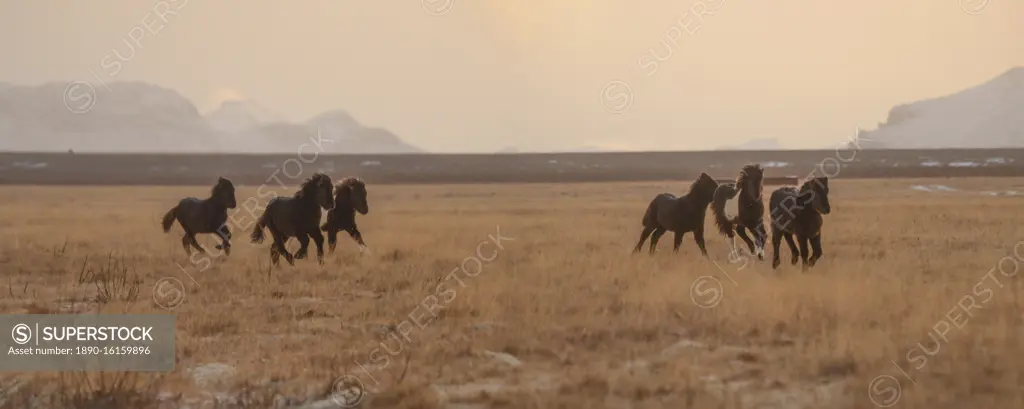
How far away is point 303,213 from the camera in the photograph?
1104 centimetres

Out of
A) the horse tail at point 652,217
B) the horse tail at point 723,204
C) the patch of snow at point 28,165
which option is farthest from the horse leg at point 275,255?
the patch of snow at point 28,165

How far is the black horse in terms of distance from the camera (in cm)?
1165

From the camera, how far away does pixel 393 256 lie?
40.1ft

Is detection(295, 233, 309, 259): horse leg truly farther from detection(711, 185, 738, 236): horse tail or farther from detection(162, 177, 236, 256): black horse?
detection(711, 185, 738, 236): horse tail

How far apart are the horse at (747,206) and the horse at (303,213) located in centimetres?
567

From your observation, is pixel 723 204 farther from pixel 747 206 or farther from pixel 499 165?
pixel 499 165

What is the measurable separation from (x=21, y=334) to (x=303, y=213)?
184 inches

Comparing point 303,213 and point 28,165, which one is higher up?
point 303,213

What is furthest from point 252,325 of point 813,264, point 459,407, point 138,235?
point 138,235

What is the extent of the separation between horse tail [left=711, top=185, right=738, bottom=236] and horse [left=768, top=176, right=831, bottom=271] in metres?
0.86

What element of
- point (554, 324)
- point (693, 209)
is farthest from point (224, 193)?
point (693, 209)

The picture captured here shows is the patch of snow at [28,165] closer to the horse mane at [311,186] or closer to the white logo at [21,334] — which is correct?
the horse mane at [311,186]

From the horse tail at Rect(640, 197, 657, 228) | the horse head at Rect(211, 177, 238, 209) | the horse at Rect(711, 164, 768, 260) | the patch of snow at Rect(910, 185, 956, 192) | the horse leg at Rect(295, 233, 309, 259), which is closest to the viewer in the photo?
the horse at Rect(711, 164, 768, 260)

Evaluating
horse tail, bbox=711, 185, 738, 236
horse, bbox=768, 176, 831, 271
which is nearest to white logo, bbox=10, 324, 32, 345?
horse, bbox=768, 176, 831, 271
